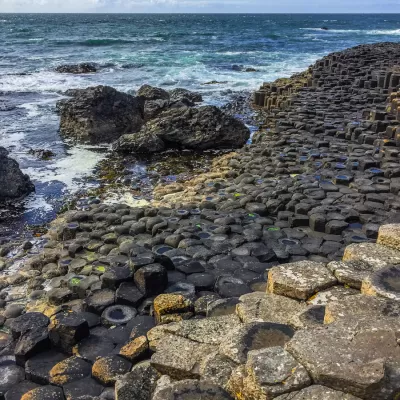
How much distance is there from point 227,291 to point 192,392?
1.99 metres

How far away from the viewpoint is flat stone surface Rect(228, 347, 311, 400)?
2549 millimetres

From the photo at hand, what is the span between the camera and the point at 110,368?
3631 millimetres

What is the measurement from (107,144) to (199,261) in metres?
7.99

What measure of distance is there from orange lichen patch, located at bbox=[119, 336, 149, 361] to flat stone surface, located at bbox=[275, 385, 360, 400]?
1.49m

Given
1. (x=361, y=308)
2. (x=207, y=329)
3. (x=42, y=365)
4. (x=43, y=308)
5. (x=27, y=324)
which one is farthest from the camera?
(x=43, y=308)

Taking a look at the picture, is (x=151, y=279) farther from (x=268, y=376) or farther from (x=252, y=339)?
(x=268, y=376)

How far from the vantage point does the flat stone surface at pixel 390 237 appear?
173 inches

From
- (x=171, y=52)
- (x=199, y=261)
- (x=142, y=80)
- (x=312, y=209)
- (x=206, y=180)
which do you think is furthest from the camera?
(x=171, y=52)

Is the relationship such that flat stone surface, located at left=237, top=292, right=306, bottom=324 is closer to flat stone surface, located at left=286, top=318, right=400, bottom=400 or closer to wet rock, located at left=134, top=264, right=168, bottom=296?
flat stone surface, located at left=286, top=318, right=400, bottom=400

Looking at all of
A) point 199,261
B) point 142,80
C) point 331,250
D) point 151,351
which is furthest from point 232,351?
point 142,80

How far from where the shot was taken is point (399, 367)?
2604 millimetres

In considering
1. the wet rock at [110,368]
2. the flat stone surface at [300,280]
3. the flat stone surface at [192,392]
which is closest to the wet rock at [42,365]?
the wet rock at [110,368]

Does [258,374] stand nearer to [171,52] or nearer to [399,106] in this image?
[399,106]

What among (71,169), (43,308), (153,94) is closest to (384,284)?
(43,308)
